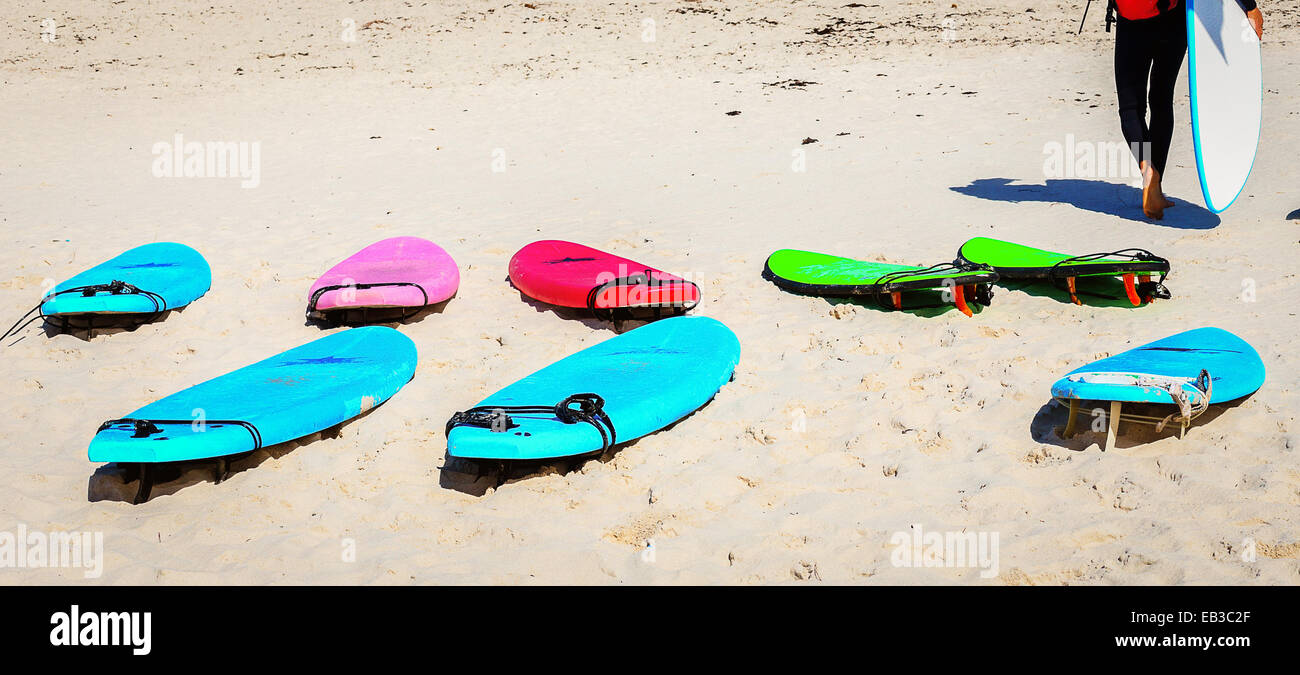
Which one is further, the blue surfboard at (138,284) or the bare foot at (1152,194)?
the bare foot at (1152,194)

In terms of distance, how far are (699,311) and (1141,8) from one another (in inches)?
121

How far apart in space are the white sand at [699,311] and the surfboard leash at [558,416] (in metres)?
0.17

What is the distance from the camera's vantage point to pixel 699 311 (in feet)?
14.8

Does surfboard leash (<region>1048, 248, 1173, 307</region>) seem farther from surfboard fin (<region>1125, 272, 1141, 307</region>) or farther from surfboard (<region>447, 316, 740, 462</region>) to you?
surfboard (<region>447, 316, 740, 462</region>)

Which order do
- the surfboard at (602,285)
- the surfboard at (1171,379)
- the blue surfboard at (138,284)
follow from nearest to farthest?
the surfboard at (1171,379) < the surfboard at (602,285) < the blue surfboard at (138,284)

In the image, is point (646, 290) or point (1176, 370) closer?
point (1176, 370)

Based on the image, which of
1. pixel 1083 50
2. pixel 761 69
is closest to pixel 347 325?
pixel 761 69

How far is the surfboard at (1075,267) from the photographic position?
13.5 ft

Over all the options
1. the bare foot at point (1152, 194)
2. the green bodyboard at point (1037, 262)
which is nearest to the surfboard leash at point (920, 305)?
the green bodyboard at point (1037, 262)

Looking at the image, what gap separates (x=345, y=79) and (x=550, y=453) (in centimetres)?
915

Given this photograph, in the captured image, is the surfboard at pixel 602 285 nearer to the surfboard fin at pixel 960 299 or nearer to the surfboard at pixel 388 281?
the surfboard at pixel 388 281

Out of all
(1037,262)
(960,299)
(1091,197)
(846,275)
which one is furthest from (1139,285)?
(1091,197)

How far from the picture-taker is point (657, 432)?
343 cm

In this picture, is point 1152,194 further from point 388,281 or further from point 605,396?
point 388,281
